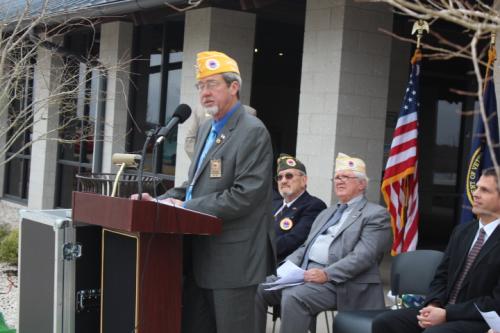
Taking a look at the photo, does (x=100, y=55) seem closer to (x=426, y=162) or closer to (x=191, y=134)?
(x=191, y=134)

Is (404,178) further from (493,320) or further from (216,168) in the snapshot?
(216,168)

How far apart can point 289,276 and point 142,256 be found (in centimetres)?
172

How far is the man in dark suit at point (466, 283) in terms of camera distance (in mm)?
3811

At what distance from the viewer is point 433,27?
905 centimetres

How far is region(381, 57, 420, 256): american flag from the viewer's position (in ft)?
20.7

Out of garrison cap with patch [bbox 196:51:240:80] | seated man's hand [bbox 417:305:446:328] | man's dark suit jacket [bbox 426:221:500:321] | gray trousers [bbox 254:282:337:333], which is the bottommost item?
gray trousers [bbox 254:282:337:333]

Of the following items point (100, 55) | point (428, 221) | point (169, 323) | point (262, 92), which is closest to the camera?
point (169, 323)

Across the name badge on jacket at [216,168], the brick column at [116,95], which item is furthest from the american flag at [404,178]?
the brick column at [116,95]

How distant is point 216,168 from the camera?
3.51 m

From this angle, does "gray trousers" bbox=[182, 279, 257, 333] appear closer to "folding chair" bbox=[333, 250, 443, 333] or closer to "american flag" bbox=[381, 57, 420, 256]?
"folding chair" bbox=[333, 250, 443, 333]

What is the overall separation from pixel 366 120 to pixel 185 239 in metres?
3.80

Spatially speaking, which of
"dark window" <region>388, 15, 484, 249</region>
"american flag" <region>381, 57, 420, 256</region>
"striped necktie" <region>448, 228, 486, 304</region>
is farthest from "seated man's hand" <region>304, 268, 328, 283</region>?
"dark window" <region>388, 15, 484, 249</region>

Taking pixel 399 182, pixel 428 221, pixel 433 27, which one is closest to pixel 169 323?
pixel 399 182

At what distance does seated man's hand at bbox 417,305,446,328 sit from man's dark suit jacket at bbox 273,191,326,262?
1546mm
